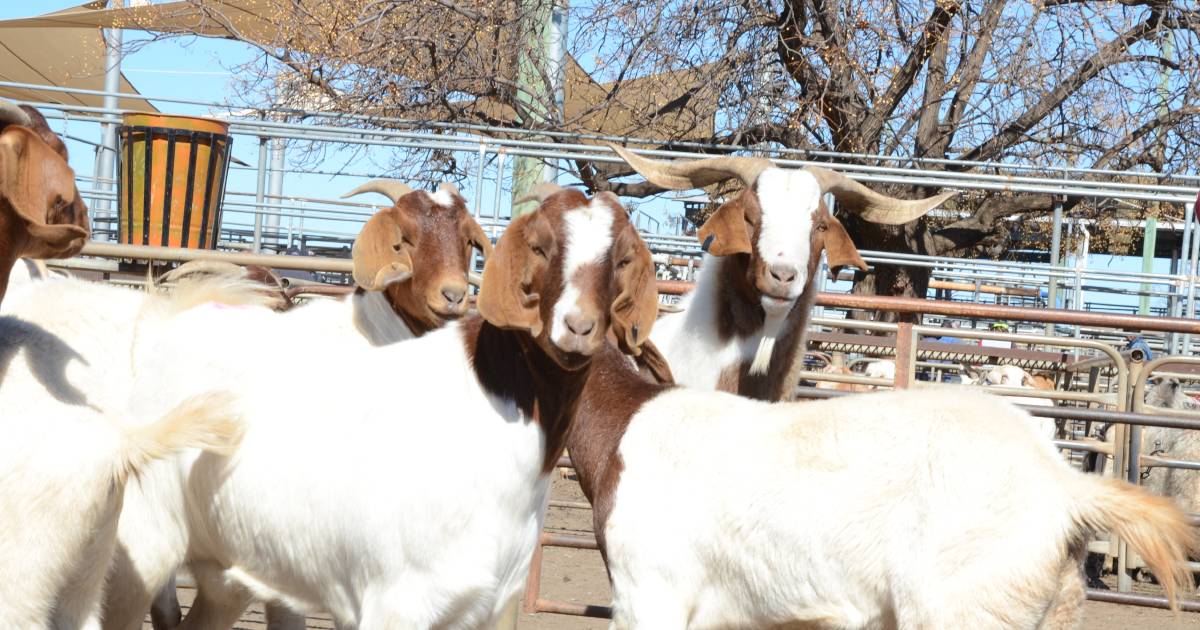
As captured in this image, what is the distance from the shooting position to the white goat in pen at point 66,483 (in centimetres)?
307

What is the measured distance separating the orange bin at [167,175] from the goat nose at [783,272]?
4.98 meters

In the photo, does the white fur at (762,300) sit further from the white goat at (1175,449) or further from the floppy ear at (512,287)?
the white goat at (1175,449)

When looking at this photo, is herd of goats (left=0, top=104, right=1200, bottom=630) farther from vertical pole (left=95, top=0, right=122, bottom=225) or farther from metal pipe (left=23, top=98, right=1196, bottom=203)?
vertical pole (left=95, top=0, right=122, bottom=225)

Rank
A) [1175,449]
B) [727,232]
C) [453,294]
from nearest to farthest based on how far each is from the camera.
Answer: [453,294], [727,232], [1175,449]

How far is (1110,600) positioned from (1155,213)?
11774mm

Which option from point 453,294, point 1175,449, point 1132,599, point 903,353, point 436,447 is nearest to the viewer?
point 436,447

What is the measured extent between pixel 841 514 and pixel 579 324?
3.45 feet

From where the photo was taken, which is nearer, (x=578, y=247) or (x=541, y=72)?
(x=578, y=247)

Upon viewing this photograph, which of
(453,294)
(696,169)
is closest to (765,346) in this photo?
(696,169)

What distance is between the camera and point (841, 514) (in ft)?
11.9

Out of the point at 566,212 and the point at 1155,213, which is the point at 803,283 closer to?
the point at 566,212

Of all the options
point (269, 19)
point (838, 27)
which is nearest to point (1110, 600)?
point (838, 27)

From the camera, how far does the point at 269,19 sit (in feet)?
52.9

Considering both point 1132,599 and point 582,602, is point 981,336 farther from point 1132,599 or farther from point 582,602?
point 582,602
